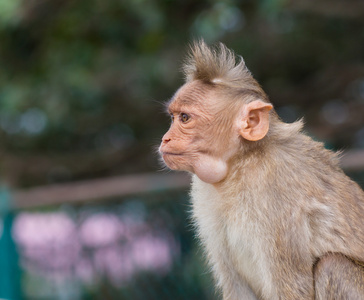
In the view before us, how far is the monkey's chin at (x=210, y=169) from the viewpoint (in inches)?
147

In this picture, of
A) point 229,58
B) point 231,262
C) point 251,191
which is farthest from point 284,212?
point 229,58

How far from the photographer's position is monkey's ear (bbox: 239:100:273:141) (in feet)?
12.0

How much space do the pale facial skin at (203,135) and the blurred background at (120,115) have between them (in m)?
2.05

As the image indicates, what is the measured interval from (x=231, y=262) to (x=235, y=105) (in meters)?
1.11

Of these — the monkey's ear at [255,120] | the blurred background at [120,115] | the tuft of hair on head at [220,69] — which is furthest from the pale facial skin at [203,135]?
the blurred background at [120,115]

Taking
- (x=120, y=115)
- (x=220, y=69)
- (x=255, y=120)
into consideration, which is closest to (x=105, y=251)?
(x=120, y=115)

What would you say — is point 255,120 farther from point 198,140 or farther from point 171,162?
point 171,162

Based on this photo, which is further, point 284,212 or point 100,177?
point 100,177

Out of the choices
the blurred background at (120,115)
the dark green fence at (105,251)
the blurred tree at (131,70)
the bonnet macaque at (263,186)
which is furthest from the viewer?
the blurred tree at (131,70)

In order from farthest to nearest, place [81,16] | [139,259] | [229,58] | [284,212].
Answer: [81,16] < [139,259] < [229,58] < [284,212]

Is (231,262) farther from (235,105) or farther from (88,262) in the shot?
(88,262)

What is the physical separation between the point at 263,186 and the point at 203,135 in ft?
1.60

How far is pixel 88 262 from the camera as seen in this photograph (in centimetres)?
768

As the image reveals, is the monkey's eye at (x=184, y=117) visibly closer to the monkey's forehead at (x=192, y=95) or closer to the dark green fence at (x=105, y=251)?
the monkey's forehead at (x=192, y=95)
